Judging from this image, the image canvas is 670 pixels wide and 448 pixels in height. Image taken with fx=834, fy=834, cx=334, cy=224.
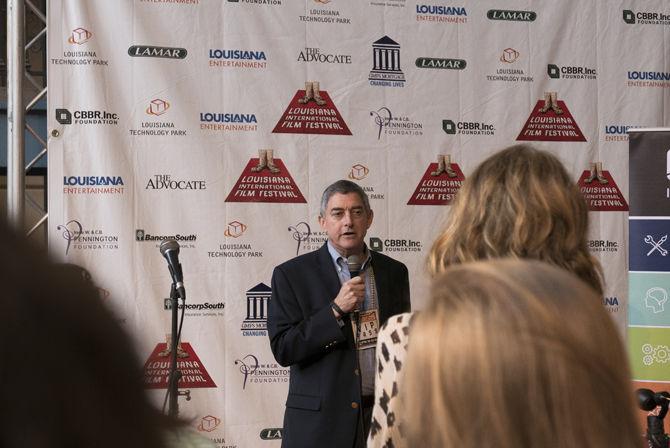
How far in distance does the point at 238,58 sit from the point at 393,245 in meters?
1.40

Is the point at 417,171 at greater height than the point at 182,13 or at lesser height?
lesser

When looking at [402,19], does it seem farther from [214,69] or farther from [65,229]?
[65,229]

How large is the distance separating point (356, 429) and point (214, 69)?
7.61 feet

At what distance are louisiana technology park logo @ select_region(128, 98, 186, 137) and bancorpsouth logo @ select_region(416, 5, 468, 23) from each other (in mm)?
1596

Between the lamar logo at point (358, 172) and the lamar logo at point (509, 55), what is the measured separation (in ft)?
3.70

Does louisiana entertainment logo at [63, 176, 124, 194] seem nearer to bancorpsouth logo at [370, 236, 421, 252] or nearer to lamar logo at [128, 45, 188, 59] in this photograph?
lamar logo at [128, 45, 188, 59]

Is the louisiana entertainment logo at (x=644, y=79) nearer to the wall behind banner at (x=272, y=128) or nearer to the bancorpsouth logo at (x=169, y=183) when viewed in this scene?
the wall behind banner at (x=272, y=128)

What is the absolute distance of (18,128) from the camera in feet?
13.6

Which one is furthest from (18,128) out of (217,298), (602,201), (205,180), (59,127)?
(602,201)

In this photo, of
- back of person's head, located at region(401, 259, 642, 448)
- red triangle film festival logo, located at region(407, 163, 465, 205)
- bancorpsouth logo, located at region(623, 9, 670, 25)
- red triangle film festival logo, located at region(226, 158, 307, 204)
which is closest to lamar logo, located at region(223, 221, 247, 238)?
red triangle film festival logo, located at region(226, 158, 307, 204)

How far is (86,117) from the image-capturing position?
4516mm

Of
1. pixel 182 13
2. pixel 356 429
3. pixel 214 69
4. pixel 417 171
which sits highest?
pixel 182 13

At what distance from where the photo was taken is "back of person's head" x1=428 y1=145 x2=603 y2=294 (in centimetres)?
169

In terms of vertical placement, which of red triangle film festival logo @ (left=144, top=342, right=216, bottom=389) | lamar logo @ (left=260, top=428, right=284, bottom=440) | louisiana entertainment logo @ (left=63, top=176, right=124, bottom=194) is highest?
louisiana entertainment logo @ (left=63, top=176, right=124, bottom=194)
